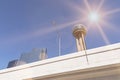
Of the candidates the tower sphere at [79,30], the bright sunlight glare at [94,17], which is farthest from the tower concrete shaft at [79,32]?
the bright sunlight glare at [94,17]

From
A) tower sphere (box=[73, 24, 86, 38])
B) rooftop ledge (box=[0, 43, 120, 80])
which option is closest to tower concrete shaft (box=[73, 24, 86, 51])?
tower sphere (box=[73, 24, 86, 38])

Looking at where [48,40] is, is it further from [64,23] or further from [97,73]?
[97,73]

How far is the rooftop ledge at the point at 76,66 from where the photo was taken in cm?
379

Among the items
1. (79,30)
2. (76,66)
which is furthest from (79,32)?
(76,66)

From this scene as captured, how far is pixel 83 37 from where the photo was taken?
6.30 meters

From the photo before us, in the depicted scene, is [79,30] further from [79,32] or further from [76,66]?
[76,66]

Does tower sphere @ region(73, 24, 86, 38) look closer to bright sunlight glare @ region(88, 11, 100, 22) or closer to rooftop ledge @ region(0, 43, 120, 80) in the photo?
bright sunlight glare @ region(88, 11, 100, 22)

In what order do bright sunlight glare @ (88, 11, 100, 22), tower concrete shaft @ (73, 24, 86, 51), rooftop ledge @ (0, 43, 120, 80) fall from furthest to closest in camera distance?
1. bright sunlight glare @ (88, 11, 100, 22)
2. tower concrete shaft @ (73, 24, 86, 51)
3. rooftop ledge @ (0, 43, 120, 80)

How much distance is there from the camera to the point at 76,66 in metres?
4.22

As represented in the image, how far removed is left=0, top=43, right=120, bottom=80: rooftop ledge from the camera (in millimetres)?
3791

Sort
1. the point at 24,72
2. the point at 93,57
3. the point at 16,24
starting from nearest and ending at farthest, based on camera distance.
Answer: the point at 93,57
the point at 24,72
the point at 16,24

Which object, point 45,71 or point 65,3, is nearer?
point 45,71

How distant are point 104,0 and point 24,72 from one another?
4.99m

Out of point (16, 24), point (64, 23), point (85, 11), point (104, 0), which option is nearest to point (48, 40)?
point (64, 23)
